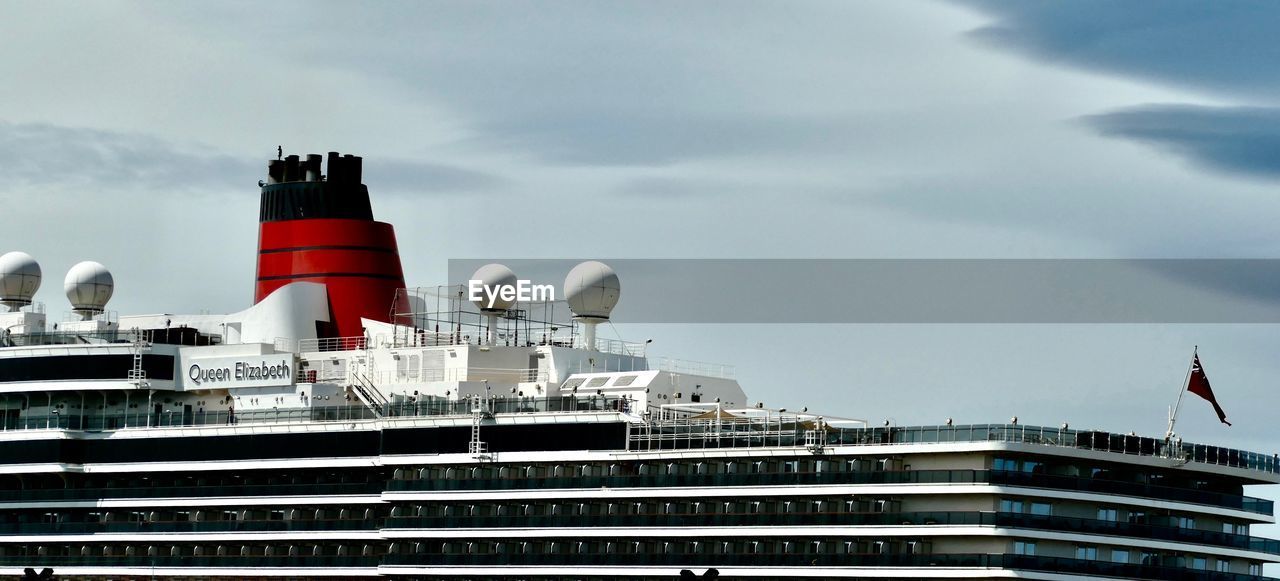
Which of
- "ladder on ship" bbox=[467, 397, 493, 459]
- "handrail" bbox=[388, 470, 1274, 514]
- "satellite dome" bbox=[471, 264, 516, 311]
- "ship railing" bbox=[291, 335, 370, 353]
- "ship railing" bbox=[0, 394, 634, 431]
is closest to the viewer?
"handrail" bbox=[388, 470, 1274, 514]

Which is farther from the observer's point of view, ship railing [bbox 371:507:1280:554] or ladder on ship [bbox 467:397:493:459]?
ladder on ship [bbox 467:397:493:459]

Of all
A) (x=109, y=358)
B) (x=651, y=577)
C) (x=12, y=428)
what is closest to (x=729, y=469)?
(x=651, y=577)

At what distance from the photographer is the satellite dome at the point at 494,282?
414ft

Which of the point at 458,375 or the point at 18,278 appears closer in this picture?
the point at 458,375

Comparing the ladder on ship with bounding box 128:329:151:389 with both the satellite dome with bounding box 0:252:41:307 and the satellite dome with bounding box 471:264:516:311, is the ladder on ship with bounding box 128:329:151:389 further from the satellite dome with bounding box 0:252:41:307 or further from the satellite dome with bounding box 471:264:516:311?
the satellite dome with bounding box 471:264:516:311

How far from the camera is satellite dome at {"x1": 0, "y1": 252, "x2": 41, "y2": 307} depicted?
469 feet

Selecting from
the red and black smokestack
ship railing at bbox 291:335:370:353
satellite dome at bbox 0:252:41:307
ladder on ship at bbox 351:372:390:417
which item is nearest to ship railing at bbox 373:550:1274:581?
ladder on ship at bbox 351:372:390:417

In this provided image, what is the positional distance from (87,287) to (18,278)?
6705mm

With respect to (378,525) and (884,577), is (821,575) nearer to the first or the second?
(884,577)

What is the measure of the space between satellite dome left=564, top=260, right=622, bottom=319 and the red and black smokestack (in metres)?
16.2

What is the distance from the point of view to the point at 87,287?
458 ft

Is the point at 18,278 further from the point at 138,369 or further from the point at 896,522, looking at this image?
Result: the point at 896,522

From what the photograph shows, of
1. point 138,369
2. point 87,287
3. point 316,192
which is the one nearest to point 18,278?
point 87,287
